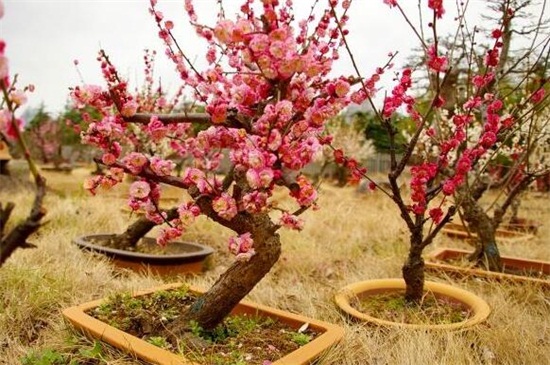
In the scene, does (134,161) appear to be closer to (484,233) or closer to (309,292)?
(309,292)

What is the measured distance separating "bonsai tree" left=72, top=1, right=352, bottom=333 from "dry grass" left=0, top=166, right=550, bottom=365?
0.43 metres

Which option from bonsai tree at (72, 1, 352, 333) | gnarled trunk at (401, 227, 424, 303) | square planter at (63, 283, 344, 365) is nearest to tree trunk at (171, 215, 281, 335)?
bonsai tree at (72, 1, 352, 333)

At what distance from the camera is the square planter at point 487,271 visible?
277cm

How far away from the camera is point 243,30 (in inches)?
45.7

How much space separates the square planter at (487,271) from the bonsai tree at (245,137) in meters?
1.63

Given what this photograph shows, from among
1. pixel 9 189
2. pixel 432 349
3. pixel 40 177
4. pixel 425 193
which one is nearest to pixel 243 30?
pixel 40 177

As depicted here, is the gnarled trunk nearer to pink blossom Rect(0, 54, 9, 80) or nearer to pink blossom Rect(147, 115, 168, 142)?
pink blossom Rect(147, 115, 168, 142)

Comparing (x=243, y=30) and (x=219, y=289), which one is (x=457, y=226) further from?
(x=243, y=30)

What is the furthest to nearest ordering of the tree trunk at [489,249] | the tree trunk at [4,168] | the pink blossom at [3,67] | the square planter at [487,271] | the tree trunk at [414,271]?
Answer: the tree trunk at [4,168]
the tree trunk at [489,249]
the square planter at [487,271]
the tree trunk at [414,271]
the pink blossom at [3,67]

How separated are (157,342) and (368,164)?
50.3 feet

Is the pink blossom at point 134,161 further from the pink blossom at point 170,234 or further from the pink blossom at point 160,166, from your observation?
the pink blossom at point 170,234

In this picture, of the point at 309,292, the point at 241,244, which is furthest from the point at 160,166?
the point at 309,292

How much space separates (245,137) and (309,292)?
1466mm

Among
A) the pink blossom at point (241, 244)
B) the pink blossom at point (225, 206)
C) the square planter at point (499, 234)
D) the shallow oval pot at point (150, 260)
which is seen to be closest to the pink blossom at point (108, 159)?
the pink blossom at point (225, 206)
